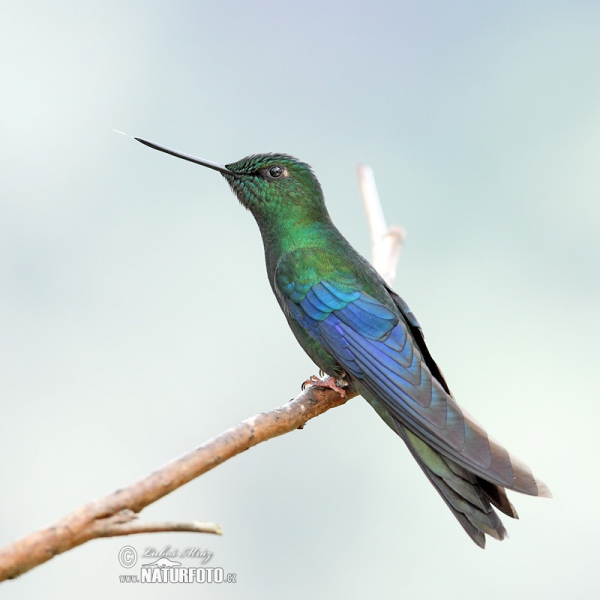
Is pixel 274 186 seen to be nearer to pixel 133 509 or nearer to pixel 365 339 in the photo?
pixel 365 339

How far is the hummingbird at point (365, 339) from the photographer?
170 cm

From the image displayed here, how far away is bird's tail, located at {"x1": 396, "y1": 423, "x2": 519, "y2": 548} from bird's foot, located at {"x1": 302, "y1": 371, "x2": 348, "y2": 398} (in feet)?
1.00

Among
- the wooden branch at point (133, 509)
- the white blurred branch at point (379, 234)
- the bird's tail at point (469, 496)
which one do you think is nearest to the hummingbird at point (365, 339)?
the bird's tail at point (469, 496)

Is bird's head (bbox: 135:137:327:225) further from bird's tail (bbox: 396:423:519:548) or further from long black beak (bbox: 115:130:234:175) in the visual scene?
bird's tail (bbox: 396:423:519:548)

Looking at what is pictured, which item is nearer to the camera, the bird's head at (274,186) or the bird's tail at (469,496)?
the bird's tail at (469,496)

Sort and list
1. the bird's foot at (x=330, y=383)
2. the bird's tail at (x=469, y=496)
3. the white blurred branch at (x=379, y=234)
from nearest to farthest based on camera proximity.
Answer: the bird's tail at (x=469, y=496) → the bird's foot at (x=330, y=383) → the white blurred branch at (x=379, y=234)

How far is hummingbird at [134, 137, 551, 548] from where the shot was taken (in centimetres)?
170

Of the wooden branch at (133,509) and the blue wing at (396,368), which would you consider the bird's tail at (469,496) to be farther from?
the wooden branch at (133,509)

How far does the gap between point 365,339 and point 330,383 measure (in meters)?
0.14

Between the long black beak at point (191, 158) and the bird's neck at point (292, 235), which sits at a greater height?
the long black beak at point (191, 158)

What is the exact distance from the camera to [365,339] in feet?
6.69

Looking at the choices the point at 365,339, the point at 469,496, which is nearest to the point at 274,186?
the point at 365,339

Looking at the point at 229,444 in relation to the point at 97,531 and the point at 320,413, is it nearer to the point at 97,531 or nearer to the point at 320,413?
the point at 97,531

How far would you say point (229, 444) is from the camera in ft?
4.82
